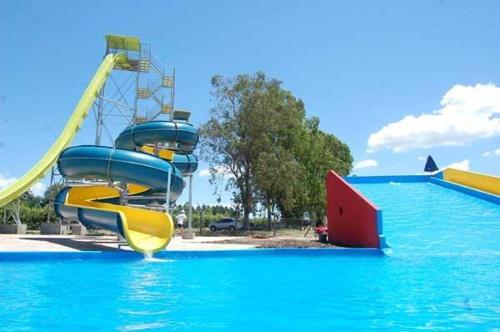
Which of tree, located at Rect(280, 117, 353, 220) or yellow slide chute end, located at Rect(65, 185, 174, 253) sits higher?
tree, located at Rect(280, 117, 353, 220)

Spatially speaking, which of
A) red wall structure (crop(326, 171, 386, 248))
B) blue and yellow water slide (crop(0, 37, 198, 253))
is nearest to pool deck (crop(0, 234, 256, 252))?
blue and yellow water slide (crop(0, 37, 198, 253))

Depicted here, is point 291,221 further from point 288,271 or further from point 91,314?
point 91,314

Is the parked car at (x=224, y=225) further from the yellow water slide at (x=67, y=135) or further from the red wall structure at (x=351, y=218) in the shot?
the red wall structure at (x=351, y=218)

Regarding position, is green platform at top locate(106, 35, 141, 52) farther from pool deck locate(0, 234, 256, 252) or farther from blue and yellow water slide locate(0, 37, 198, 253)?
pool deck locate(0, 234, 256, 252)

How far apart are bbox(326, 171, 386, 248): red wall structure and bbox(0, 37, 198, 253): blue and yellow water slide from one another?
6.16 m

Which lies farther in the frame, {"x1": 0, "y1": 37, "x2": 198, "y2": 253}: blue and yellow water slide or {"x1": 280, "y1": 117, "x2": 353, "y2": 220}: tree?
{"x1": 280, "y1": 117, "x2": 353, "y2": 220}: tree

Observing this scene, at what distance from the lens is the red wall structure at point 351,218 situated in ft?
47.7

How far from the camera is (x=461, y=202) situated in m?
19.3

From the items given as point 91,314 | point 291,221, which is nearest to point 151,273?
point 91,314

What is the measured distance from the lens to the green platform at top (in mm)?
26500

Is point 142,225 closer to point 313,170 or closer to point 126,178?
point 126,178

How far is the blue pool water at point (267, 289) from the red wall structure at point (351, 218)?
783mm

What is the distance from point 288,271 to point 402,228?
745 cm

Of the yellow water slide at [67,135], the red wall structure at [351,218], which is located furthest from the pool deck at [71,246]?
the yellow water slide at [67,135]
